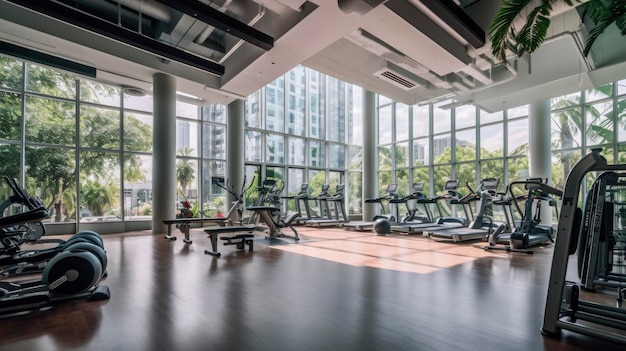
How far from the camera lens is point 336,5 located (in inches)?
183

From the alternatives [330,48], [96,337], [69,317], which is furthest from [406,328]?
[330,48]

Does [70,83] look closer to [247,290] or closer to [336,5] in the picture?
[336,5]

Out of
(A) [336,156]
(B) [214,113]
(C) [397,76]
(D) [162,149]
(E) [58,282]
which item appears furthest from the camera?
(A) [336,156]

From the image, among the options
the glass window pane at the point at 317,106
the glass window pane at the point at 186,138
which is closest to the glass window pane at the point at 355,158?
the glass window pane at the point at 317,106

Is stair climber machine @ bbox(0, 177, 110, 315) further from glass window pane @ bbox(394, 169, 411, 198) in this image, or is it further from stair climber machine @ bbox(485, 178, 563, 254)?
glass window pane @ bbox(394, 169, 411, 198)

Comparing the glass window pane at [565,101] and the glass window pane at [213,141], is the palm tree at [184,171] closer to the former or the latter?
the glass window pane at [213,141]

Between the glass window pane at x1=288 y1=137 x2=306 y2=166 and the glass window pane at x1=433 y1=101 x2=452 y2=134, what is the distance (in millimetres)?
5092

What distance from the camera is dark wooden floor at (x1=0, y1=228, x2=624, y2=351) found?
6.45 feet

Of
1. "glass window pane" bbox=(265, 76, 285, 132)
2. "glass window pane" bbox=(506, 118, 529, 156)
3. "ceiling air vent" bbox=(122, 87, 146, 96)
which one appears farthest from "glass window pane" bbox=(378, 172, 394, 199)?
"ceiling air vent" bbox=(122, 87, 146, 96)

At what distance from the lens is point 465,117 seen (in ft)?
34.1

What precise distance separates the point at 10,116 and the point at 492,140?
43.3 ft

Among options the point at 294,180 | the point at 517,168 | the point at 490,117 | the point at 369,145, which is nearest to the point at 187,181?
the point at 294,180

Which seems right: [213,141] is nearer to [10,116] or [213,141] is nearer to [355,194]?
[10,116]

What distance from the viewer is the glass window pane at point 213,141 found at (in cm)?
1043
